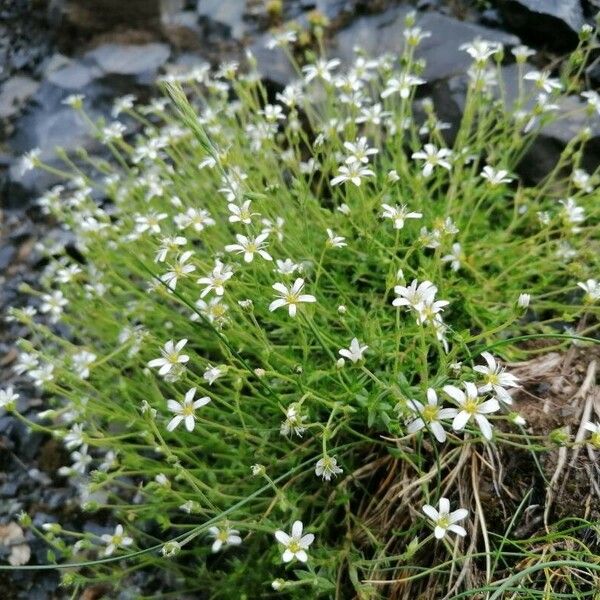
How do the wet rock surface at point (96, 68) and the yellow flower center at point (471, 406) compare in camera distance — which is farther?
the wet rock surface at point (96, 68)

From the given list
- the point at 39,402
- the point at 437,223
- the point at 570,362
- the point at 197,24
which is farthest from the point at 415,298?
the point at 197,24

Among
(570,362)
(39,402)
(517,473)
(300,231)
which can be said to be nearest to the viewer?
(517,473)

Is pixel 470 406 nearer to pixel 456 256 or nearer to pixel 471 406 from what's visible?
pixel 471 406

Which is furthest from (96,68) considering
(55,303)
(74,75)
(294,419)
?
(294,419)

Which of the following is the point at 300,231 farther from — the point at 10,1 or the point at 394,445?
the point at 10,1

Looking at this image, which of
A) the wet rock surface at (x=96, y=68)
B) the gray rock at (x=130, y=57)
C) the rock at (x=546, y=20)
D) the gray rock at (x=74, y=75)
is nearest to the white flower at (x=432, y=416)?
the wet rock surface at (x=96, y=68)

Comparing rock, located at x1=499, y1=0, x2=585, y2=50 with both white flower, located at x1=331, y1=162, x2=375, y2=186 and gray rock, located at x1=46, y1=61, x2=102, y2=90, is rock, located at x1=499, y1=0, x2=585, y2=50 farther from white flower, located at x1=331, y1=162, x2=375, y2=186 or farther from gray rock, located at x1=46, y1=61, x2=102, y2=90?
gray rock, located at x1=46, y1=61, x2=102, y2=90

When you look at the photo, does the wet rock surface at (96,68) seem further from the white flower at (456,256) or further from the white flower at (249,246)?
the white flower at (249,246)
